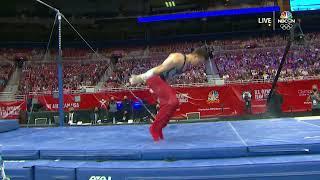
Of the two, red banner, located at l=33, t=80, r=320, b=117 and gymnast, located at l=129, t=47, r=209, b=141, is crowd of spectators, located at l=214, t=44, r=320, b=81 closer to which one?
red banner, located at l=33, t=80, r=320, b=117

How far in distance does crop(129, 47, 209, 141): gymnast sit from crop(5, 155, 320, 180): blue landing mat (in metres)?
1.27

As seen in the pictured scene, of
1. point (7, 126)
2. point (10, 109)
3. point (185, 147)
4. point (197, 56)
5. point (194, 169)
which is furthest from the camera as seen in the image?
point (10, 109)

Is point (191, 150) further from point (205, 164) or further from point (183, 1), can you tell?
point (183, 1)

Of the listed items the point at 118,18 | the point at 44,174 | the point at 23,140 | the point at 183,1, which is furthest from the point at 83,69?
the point at 44,174

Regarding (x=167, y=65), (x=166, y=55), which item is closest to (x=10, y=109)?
(x=166, y=55)

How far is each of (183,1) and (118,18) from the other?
15.3ft

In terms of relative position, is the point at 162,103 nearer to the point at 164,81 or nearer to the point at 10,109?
the point at 164,81

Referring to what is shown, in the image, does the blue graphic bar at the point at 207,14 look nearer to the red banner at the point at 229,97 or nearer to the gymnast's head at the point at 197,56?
the red banner at the point at 229,97

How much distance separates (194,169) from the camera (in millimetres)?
4984

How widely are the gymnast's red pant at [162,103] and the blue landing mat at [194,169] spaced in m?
1.25

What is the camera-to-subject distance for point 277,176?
4918 millimetres

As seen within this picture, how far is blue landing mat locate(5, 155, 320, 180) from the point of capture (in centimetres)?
490

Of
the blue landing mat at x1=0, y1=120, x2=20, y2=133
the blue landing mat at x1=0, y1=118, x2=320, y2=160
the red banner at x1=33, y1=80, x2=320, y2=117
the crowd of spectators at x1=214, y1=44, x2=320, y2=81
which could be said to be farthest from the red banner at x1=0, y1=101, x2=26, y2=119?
the blue landing mat at x1=0, y1=118, x2=320, y2=160

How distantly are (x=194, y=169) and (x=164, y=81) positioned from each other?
83.7 inches
